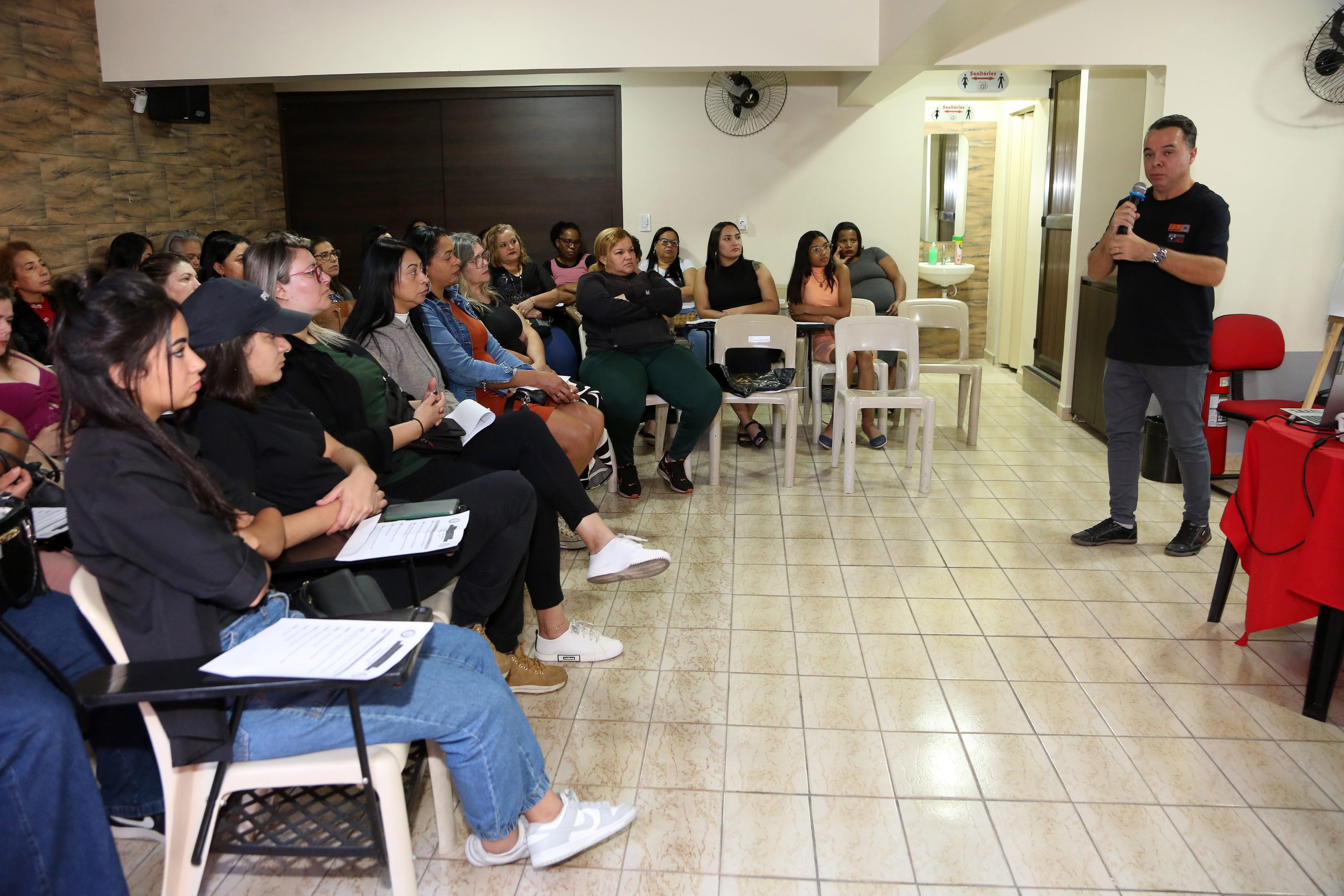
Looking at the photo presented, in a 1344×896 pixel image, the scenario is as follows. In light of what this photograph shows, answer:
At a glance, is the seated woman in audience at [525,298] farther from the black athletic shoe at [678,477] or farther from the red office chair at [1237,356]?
the red office chair at [1237,356]

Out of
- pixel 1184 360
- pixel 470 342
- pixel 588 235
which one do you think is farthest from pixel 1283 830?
pixel 588 235

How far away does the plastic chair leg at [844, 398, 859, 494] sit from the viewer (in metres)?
4.21

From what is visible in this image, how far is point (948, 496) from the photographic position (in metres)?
4.19

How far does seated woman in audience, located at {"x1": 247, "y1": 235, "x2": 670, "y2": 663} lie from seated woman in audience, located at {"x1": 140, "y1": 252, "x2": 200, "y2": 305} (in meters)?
0.55

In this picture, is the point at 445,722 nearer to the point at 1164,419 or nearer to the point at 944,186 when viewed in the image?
the point at 1164,419

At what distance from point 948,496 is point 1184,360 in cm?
121

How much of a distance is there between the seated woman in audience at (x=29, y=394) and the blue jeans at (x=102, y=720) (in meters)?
0.97


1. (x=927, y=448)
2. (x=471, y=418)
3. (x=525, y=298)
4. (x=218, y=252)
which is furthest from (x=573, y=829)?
(x=525, y=298)

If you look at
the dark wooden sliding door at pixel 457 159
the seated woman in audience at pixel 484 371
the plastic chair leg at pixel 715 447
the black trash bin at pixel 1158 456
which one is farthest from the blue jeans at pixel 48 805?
the dark wooden sliding door at pixel 457 159

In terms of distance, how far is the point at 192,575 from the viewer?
56.2 inches

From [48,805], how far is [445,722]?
0.61 metres

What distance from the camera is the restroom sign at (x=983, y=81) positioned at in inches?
254

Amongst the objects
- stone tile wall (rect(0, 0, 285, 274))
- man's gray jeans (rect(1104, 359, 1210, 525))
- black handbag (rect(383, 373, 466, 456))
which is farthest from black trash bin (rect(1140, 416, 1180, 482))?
stone tile wall (rect(0, 0, 285, 274))

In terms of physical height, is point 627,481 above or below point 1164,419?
below
